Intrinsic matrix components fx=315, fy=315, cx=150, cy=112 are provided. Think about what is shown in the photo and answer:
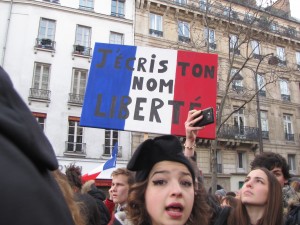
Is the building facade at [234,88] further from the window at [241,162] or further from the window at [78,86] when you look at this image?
the window at [78,86]

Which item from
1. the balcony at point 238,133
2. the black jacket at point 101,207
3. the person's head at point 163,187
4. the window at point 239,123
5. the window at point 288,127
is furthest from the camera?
the window at point 288,127

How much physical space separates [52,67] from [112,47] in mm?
15396

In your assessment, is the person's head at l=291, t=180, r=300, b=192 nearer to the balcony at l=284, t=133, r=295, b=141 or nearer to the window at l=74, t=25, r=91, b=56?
the window at l=74, t=25, r=91, b=56

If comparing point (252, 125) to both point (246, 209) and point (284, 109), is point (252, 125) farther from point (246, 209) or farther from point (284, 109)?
point (246, 209)

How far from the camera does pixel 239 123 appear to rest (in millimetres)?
23109

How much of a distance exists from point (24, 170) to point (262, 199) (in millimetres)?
2410

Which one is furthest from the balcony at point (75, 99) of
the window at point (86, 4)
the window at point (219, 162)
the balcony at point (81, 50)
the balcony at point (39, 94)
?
the window at point (219, 162)

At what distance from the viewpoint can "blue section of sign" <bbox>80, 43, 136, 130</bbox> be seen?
3.74 m

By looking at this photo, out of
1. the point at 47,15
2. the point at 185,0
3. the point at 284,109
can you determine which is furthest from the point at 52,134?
the point at 284,109

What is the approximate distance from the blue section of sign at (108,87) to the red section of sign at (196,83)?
625 mm

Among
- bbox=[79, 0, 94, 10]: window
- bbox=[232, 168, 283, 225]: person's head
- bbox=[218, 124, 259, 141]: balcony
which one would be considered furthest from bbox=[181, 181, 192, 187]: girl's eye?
bbox=[218, 124, 259, 141]: balcony

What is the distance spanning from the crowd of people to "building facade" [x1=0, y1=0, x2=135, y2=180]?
13.4 meters

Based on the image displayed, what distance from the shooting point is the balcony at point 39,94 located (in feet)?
58.1

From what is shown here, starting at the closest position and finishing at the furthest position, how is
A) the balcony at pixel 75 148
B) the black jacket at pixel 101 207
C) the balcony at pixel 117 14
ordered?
1. the black jacket at pixel 101 207
2. the balcony at pixel 75 148
3. the balcony at pixel 117 14
